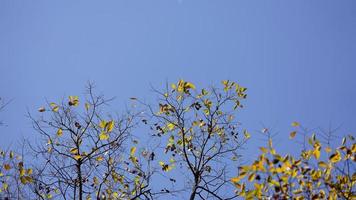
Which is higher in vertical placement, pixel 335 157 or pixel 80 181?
pixel 80 181

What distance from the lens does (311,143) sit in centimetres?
556

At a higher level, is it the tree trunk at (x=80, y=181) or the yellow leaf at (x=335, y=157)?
the tree trunk at (x=80, y=181)

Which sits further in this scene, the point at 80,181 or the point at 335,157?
the point at 80,181

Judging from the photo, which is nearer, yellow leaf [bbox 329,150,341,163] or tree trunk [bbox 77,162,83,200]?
yellow leaf [bbox 329,150,341,163]

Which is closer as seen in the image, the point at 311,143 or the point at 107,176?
the point at 311,143

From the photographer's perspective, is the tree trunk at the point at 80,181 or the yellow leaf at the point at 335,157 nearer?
the yellow leaf at the point at 335,157

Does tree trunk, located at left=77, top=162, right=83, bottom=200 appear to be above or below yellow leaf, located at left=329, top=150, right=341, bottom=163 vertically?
above

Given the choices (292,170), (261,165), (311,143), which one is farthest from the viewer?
(311,143)

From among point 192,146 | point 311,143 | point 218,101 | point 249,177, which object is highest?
point 218,101

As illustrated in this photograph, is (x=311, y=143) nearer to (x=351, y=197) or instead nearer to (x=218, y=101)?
(x=351, y=197)

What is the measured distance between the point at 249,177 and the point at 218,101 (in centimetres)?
528

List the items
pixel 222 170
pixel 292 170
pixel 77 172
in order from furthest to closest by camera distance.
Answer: pixel 222 170, pixel 77 172, pixel 292 170

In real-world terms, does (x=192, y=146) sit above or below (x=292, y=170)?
above

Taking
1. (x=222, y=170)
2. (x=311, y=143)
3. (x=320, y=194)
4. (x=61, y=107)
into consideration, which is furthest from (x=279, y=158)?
(x=61, y=107)
